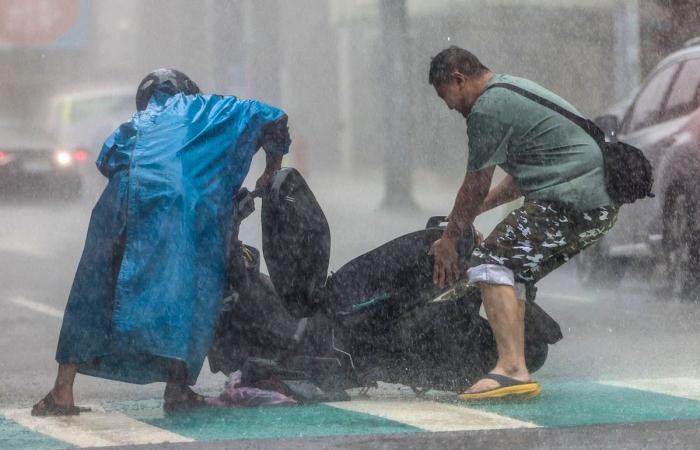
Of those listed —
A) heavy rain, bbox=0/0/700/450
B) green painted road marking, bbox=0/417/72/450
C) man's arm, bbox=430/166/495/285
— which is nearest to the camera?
green painted road marking, bbox=0/417/72/450

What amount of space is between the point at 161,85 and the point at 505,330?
5.19ft

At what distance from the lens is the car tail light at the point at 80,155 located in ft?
60.4

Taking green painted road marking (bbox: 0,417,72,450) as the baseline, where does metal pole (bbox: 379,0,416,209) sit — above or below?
above

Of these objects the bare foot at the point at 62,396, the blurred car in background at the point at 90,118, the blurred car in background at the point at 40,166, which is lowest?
the bare foot at the point at 62,396

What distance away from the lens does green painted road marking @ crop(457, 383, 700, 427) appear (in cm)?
555

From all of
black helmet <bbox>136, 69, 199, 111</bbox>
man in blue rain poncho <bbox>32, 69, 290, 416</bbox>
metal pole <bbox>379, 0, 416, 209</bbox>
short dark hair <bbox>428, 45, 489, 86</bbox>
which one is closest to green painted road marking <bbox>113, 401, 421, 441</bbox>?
man in blue rain poncho <bbox>32, 69, 290, 416</bbox>

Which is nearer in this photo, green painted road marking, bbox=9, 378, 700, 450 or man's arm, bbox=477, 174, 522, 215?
green painted road marking, bbox=9, 378, 700, 450

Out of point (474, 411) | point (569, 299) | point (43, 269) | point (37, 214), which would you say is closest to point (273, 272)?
point (474, 411)

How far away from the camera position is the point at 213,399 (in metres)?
6.04


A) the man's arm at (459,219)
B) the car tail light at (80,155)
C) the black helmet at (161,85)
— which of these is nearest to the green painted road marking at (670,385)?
the man's arm at (459,219)

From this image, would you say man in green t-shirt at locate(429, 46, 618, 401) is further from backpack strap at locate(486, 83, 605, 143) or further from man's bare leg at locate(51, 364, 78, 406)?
man's bare leg at locate(51, 364, 78, 406)

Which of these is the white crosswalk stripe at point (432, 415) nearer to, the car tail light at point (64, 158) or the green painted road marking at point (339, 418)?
the green painted road marking at point (339, 418)

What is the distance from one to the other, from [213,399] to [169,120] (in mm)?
1087

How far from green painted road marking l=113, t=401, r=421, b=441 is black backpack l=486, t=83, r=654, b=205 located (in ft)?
4.15
